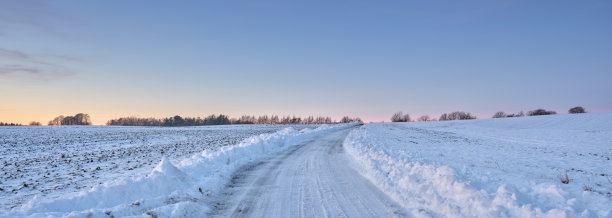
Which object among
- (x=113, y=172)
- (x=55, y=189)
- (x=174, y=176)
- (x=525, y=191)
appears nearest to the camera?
(x=525, y=191)

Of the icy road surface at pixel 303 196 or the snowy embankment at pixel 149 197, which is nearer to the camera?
the snowy embankment at pixel 149 197

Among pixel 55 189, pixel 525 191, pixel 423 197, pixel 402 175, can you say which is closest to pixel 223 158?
pixel 55 189

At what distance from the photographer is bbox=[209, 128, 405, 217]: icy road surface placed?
5.91 metres

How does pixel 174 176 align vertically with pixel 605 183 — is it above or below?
above

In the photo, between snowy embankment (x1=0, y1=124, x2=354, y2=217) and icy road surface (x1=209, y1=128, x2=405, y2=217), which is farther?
icy road surface (x1=209, y1=128, x2=405, y2=217)

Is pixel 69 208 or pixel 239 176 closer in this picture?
pixel 69 208

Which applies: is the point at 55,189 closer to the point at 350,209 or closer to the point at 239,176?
the point at 239,176

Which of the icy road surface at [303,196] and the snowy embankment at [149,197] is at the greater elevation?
the snowy embankment at [149,197]

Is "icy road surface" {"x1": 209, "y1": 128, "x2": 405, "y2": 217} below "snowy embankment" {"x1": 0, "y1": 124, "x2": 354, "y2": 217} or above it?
below

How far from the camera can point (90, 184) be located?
31.7ft

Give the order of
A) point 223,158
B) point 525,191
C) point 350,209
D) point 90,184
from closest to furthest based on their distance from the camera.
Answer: point 350,209
point 525,191
point 90,184
point 223,158

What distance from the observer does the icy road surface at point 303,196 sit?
591cm

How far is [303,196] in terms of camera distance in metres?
7.06

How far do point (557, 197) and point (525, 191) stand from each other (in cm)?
114
